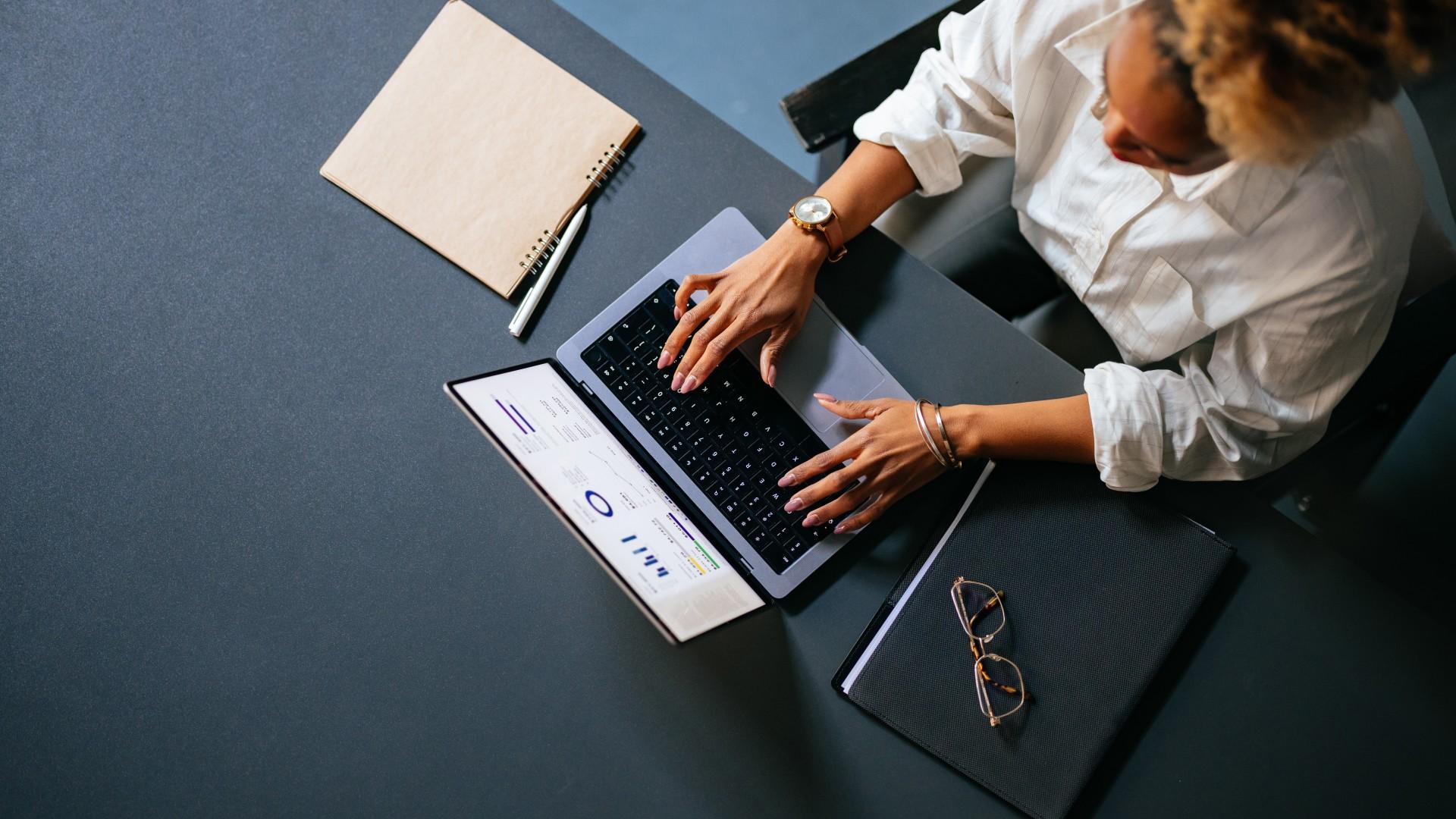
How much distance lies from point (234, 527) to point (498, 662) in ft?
1.05

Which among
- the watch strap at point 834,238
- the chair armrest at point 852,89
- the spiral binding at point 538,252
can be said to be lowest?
the watch strap at point 834,238

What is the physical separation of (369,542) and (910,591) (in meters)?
0.57

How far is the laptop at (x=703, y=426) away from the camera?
0.83m

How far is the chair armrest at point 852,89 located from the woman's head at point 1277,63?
14.4 inches

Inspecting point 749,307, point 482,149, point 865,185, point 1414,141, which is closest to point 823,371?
point 749,307

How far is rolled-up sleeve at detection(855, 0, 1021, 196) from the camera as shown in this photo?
93 cm

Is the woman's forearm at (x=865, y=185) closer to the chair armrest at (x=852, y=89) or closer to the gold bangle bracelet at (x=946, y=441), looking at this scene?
the chair armrest at (x=852, y=89)

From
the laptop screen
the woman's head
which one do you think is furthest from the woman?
the laptop screen

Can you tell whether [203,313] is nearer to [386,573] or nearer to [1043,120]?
[386,573]

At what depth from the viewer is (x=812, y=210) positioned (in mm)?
944

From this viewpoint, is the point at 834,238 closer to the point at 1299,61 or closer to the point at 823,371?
the point at 823,371

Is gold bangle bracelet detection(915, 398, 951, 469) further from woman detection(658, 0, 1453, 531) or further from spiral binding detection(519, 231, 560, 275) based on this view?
spiral binding detection(519, 231, 560, 275)

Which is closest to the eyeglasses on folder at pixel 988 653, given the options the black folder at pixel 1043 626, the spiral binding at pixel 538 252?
the black folder at pixel 1043 626

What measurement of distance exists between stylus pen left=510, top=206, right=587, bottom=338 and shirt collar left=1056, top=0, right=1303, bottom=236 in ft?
1.72
